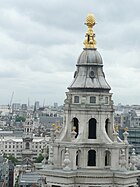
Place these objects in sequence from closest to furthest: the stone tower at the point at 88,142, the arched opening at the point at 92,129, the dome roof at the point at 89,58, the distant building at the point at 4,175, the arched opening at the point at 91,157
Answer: the stone tower at the point at 88,142
the arched opening at the point at 91,157
the arched opening at the point at 92,129
the dome roof at the point at 89,58
the distant building at the point at 4,175

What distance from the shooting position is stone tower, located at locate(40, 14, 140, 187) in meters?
17.3

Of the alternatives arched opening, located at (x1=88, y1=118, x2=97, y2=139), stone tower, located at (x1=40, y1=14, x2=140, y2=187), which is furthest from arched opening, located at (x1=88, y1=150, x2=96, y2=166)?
arched opening, located at (x1=88, y1=118, x2=97, y2=139)

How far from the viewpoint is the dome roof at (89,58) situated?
18188mm

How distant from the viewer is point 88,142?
17.4m

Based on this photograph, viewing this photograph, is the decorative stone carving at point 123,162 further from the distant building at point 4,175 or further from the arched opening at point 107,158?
the distant building at point 4,175

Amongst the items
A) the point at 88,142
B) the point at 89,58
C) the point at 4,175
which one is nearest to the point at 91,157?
the point at 88,142

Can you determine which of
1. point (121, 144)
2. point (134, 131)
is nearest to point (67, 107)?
point (121, 144)

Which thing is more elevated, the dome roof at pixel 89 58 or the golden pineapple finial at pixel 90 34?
the golden pineapple finial at pixel 90 34

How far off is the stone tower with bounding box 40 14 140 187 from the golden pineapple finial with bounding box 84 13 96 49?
35 cm

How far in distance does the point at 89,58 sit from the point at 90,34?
892 millimetres

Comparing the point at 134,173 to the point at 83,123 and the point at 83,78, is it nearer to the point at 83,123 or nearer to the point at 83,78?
the point at 83,123

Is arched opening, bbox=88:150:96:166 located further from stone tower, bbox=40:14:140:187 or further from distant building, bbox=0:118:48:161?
distant building, bbox=0:118:48:161

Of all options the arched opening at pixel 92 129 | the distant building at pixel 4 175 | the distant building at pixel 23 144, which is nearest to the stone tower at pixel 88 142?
the arched opening at pixel 92 129

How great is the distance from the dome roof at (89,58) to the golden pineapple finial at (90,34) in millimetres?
249
